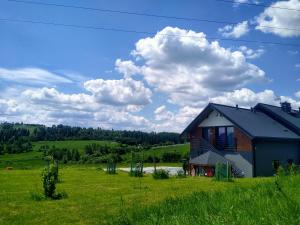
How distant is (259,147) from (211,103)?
22.1 feet

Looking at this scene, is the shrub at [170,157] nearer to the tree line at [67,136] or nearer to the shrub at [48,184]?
the tree line at [67,136]

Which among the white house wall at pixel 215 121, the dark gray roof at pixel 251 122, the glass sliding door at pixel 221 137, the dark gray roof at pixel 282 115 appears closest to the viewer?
the dark gray roof at pixel 251 122

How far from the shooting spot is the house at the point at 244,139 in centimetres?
3425

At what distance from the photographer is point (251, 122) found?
37094 mm

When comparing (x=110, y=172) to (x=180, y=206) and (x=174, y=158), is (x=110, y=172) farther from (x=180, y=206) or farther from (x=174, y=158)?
(x=174, y=158)

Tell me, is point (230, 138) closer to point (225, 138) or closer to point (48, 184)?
point (225, 138)

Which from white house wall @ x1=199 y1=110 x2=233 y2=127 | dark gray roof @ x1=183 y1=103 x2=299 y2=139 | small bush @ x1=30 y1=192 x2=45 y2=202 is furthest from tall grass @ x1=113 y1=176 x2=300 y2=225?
white house wall @ x1=199 y1=110 x2=233 y2=127

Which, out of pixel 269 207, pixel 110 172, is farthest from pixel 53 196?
pixel 110 172

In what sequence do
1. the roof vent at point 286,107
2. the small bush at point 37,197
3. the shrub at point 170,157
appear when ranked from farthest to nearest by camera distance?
the shrub at point 170,157 → the roof vent at point 286,107 → the small bush at point 37,197

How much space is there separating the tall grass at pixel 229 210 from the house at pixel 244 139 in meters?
26.5

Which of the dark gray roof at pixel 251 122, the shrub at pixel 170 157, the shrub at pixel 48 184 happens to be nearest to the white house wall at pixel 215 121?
the dark gray roof at pixel 251 122

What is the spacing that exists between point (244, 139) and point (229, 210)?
95.9 feet

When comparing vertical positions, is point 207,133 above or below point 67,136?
below

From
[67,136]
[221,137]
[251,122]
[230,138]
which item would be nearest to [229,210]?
[230,138]
